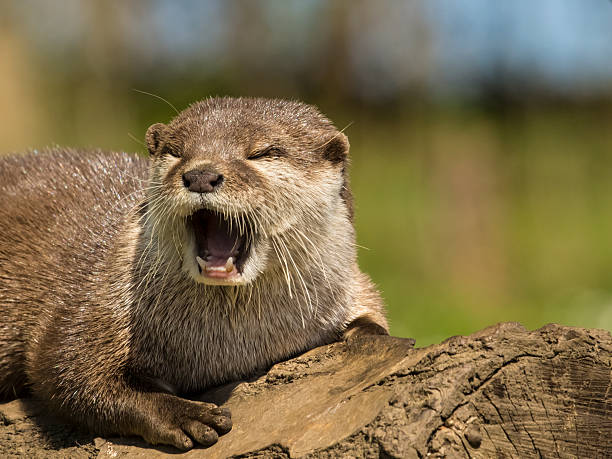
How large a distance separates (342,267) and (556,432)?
1065mm

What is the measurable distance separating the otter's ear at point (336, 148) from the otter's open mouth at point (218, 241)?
1.64ft

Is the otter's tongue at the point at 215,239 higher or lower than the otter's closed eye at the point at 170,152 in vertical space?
lower

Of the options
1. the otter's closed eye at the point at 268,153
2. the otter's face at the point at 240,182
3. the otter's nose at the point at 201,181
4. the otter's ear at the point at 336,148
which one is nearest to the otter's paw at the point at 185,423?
the otter's face at the point at 240,182

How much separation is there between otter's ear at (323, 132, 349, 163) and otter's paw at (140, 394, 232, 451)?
949 mm

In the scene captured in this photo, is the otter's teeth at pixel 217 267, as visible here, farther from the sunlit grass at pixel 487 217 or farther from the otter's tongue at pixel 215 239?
the sunlit grass at pixel 487 217

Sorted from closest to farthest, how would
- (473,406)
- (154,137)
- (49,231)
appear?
(473,406), (154,137), (49,231)

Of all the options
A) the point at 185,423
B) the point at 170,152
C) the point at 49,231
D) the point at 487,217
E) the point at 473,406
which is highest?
the point at 487,217

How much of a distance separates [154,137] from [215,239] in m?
0.52

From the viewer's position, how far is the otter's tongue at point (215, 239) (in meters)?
2.73

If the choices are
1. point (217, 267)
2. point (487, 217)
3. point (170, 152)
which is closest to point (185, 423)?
point (217, 267)

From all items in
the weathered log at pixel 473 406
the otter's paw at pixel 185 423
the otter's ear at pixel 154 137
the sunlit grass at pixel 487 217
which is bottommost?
the otter's paw at pixel 185 423

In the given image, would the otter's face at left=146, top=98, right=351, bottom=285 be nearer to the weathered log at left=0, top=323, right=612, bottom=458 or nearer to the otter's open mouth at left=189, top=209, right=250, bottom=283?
the otter's open mouth at left=189, top=209, right=250, bottom=283

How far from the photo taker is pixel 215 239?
2.76m

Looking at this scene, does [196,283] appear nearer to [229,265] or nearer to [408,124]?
[229,265]
